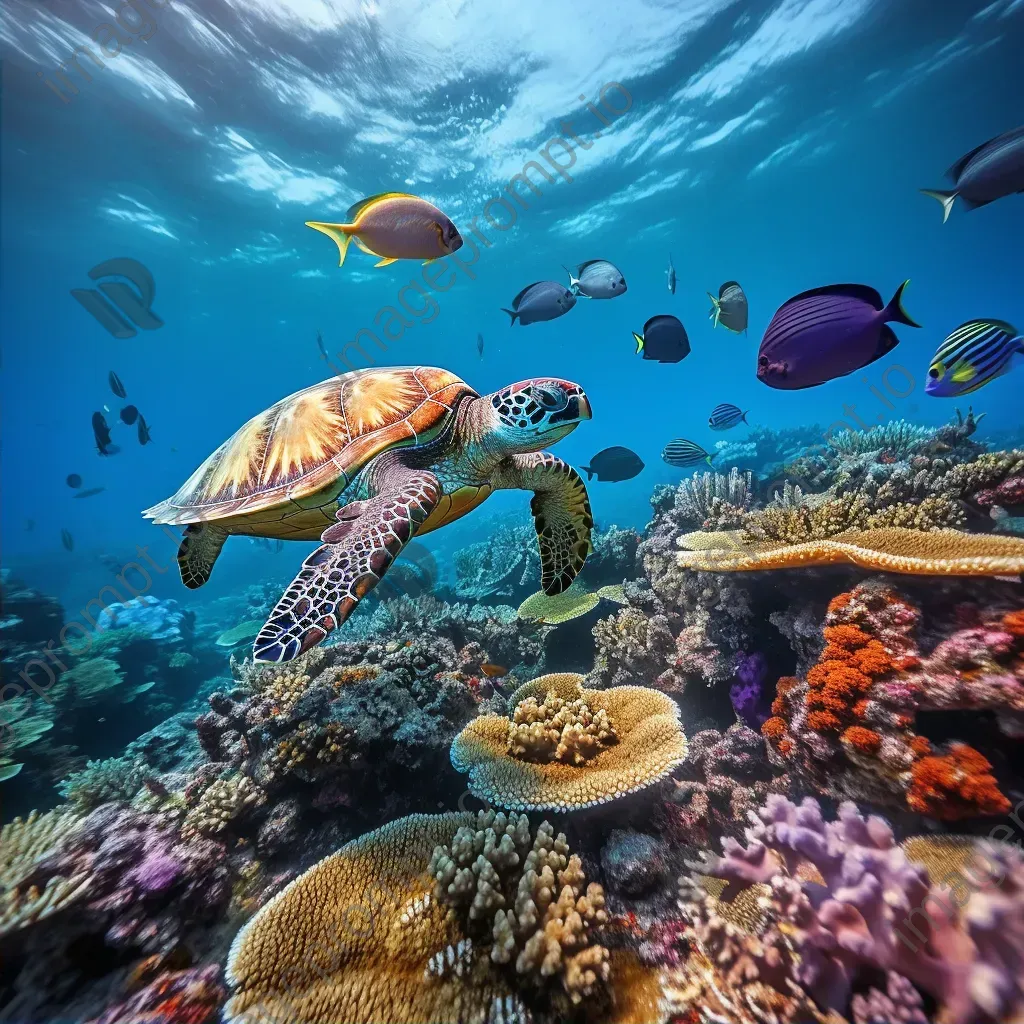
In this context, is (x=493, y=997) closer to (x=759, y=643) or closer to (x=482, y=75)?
(x=759, y=643)

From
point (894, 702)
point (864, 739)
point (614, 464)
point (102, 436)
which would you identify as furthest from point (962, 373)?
point (102, 436)

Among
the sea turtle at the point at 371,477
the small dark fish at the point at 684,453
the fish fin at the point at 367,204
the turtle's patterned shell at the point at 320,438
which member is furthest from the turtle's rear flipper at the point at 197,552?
the small dark fish at the point at 684,453

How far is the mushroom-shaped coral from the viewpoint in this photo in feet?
8.30

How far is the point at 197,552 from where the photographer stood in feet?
13.9

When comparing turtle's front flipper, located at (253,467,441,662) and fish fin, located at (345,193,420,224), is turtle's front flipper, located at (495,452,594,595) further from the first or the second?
fish fin, located at (345,193,420,224)

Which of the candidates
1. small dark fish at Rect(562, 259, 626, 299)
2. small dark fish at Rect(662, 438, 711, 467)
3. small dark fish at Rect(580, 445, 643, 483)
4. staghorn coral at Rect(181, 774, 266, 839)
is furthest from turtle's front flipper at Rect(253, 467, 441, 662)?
small dark fish at Rect(662, 438, 711, 467)

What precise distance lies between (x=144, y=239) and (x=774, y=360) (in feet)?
104

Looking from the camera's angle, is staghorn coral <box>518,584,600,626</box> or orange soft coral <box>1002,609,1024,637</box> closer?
orange soft coral <box>1002,609,1024,637</box>

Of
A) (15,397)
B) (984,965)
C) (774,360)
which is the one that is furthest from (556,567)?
(15,397)

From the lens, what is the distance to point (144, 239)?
22.0m

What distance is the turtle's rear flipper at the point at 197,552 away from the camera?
406 cm

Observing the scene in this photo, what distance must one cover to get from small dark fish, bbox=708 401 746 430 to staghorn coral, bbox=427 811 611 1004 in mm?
6557

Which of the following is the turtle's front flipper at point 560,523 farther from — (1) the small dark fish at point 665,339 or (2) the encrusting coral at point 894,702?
(1) the small dark fish at point 665,339

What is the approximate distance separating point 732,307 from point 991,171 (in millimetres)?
2078
